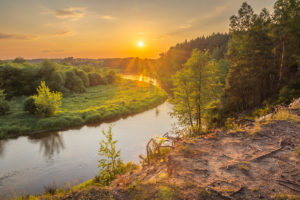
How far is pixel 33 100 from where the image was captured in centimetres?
3475

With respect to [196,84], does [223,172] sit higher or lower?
lower

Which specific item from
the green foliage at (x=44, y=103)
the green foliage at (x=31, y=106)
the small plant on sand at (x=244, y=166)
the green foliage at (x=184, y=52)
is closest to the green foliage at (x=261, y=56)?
the small plant on sand at (x=244, y=166)

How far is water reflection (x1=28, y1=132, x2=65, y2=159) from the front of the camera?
77.1 feet

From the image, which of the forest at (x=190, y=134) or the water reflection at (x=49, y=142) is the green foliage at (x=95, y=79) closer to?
the forest at (x=190, y=134)

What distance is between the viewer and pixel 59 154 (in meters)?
22.9

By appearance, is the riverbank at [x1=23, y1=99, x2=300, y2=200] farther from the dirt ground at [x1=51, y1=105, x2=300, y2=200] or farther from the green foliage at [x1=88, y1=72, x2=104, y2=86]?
the green foliage at [x1=88, y1=72, x2=104, y2=86]

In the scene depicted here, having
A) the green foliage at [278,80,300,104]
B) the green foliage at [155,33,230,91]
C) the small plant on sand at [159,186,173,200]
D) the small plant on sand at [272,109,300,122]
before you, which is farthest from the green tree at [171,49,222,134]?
the green foliage at [155,33,230,91]

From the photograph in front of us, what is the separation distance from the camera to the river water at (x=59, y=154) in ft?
57.7

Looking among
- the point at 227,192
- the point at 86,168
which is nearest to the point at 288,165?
the point at 227,192

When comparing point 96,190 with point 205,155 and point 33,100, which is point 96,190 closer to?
point 205,155

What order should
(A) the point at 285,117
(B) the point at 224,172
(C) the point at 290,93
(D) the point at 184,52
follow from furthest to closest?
(D) the point at 184,52 < (C) the point at 290,93 < (A) the point at 285,117 < (B) the point at 224,172

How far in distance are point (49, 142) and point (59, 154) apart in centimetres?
492

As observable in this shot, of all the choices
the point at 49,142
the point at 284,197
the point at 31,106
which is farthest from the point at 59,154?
the point at 284,197

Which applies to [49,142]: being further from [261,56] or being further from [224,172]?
[261,56]
